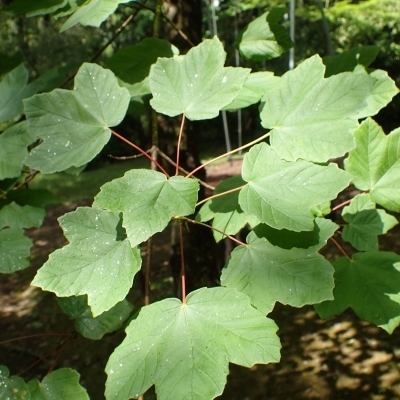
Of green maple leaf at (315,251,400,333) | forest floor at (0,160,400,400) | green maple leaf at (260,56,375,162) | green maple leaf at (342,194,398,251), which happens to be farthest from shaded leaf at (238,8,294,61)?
forest floor at (0,160,400,400)

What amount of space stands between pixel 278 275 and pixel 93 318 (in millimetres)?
664

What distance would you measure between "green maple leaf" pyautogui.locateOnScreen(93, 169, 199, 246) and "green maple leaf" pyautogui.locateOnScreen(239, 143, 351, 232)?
13 cm

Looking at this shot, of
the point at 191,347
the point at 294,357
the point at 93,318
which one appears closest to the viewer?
the point at 191,347

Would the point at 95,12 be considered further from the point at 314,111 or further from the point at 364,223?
the point at 364,223

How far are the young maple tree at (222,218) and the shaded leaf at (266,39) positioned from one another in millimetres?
191

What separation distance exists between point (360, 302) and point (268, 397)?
10.5 feet

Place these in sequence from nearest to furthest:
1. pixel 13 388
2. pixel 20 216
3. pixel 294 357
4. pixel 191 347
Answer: pixel 191 347 < pixel 13 388 < pixel 20 216 < pixel 294 357

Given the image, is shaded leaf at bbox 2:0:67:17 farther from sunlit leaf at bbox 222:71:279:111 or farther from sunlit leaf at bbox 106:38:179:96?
sunlit leaf at bbox 222:71:279:111

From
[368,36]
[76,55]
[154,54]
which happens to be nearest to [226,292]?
[154,54]

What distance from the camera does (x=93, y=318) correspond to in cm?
135

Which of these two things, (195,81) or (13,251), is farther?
(13,251)

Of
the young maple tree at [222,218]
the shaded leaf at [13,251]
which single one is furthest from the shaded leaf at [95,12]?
the shaded leaf at [13,251]

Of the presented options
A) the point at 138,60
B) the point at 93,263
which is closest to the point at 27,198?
the point at 138,60

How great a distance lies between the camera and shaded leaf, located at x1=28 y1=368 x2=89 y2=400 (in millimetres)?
1085
